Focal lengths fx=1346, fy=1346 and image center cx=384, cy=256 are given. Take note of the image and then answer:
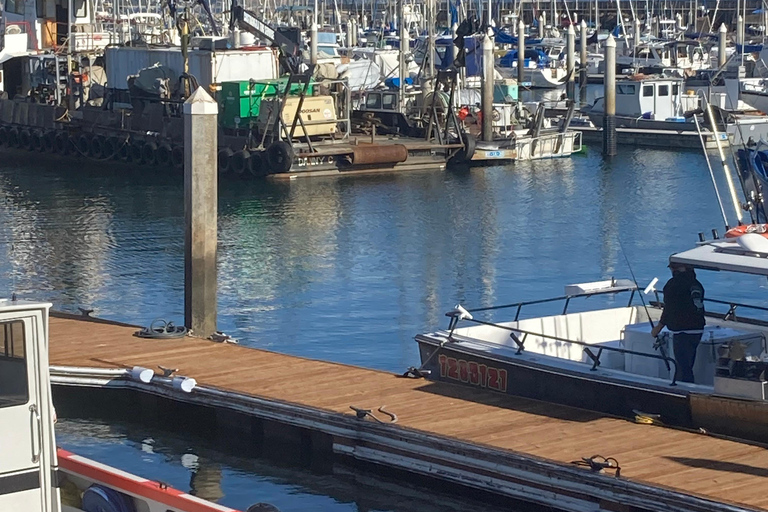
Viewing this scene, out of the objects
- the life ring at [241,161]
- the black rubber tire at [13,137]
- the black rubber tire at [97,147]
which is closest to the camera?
the life ring at [241,161]

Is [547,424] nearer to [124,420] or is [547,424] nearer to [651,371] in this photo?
[651,371]

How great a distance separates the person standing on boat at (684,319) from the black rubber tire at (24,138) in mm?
36555

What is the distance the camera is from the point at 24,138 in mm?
46594

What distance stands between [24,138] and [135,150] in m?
6.35

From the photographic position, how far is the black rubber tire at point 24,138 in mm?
46375

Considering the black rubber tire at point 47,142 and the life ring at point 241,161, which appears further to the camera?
the black rubber tire at point 47,142

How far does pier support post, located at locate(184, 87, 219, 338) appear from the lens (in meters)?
16.7

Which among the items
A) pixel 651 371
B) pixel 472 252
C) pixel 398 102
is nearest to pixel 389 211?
pixel 472 252

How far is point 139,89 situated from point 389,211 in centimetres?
1175

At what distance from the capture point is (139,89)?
42438 mm

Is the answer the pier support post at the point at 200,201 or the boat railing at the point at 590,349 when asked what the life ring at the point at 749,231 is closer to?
the boat railing at the point at 590,349

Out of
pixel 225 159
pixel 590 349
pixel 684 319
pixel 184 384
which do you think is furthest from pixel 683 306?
pixel 225 159

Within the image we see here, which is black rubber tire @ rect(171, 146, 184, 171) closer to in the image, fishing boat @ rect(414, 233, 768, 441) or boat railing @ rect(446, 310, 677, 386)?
fishing boat @ rect(414, 233, 768, 441)

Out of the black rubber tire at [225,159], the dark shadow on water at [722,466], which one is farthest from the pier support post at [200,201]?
the black rubber tire at [225,159]
